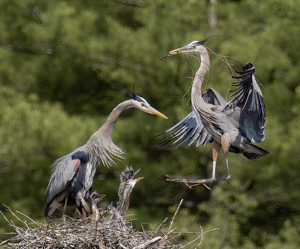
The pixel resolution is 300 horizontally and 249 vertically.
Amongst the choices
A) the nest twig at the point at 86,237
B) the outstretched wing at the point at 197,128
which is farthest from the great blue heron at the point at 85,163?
the nest twig at the point at 86,237

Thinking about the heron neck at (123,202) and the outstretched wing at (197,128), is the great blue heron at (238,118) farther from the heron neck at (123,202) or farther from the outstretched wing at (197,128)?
the heron neck at (123,202)

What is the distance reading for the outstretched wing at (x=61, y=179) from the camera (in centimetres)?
367

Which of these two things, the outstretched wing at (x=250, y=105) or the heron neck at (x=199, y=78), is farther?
the heron neck at (x=199, y=78)

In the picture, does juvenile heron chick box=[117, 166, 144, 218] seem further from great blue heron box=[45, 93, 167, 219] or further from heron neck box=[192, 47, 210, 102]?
heron neck box=[192, 47, 210, 102]

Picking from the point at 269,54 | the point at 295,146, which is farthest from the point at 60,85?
the point at 295,146

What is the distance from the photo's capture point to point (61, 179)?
3727 mm

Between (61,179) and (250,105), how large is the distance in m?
1.83

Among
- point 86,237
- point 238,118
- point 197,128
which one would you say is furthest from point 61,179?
point 238,118

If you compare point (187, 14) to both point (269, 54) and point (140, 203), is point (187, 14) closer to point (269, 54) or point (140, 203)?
point (269, 54)

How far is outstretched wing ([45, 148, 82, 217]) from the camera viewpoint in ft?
12.0

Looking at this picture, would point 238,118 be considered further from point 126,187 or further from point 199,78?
point 126,187

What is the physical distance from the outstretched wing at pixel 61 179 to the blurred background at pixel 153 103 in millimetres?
1389

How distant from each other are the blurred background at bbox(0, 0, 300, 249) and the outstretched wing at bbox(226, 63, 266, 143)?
2718 mm

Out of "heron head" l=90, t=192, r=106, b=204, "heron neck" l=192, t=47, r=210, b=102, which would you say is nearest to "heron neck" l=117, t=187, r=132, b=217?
"heron head" l=90, t=192, r=106, b=204
